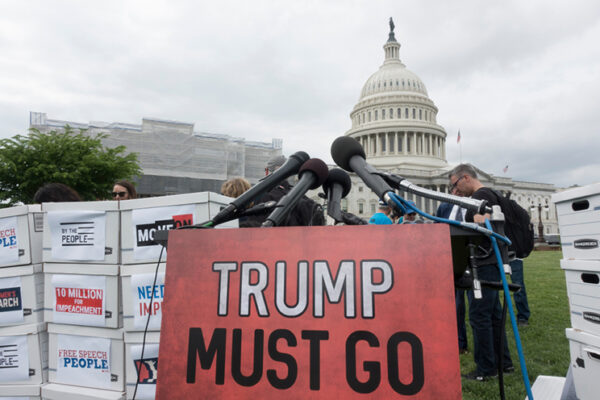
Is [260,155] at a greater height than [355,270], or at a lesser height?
greater

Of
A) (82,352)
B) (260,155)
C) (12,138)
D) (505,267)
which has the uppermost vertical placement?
(260,155)

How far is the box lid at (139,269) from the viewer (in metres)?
2.75

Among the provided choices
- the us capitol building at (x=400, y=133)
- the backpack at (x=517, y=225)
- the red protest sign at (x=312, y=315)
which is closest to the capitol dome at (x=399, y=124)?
the us capitol building at (x=400, y=133)

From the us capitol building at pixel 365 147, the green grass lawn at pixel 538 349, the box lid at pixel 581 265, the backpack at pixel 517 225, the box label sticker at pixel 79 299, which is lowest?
the green grass lawn at pixel 538 349

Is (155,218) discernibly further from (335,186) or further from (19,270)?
(335,186)

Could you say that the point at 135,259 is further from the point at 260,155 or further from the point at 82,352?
the point at 260,155

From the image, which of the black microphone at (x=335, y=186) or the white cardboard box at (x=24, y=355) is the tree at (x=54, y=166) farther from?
the black microphone at (x=335, y=186)

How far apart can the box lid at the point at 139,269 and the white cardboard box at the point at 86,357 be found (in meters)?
0.45

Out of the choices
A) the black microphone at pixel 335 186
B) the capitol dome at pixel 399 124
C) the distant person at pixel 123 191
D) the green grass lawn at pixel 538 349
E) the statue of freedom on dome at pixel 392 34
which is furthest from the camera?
the statue of freedom on dome at pixel 392 34

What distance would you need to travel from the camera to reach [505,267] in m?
1.41

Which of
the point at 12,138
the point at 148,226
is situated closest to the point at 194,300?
the point at 148,226

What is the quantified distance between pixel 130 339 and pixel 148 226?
2.74 feet

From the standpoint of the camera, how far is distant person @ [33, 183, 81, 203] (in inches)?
138

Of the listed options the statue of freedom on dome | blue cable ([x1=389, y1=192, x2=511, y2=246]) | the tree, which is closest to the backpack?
blue cable ([x1=389, y1=192, x2=511, y2=246])
